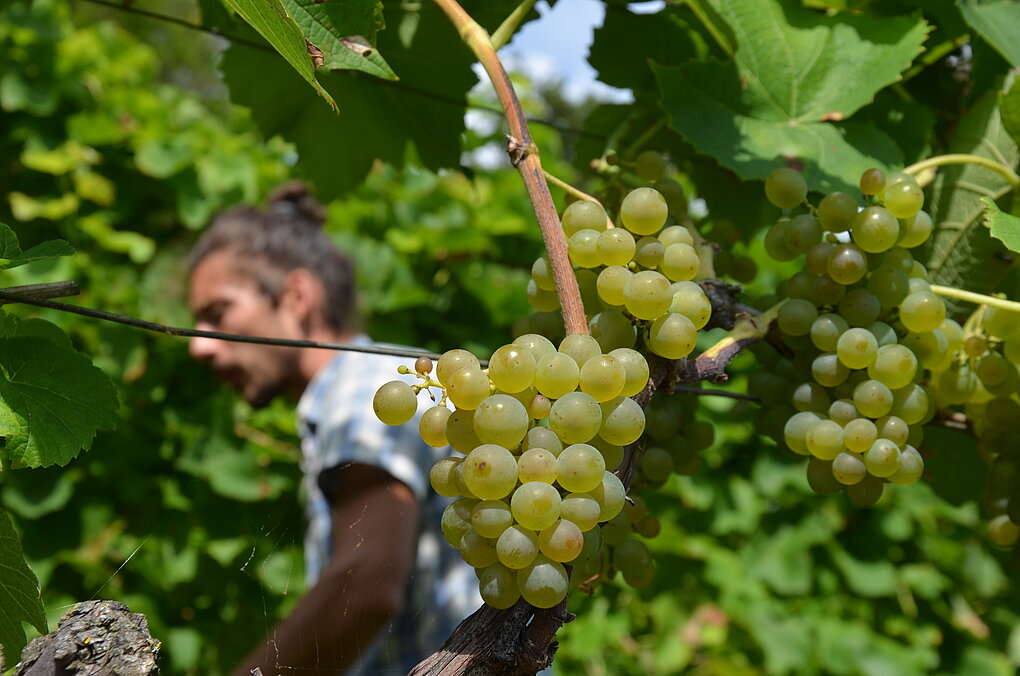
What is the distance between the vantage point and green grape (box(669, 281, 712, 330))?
51 centimetres

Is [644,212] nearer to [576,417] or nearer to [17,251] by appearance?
[576,417]

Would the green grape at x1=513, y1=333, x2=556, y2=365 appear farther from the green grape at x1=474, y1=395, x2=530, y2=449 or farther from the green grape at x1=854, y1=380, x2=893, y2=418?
the green grape at x1=854, y1=380, x2=893, y2=418

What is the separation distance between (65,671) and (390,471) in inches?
31.7

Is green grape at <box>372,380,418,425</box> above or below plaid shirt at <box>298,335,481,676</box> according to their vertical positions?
above

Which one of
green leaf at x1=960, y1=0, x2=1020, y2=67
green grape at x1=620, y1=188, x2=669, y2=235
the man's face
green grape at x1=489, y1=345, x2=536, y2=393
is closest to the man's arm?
green grape at x1=489, y1=345, x2=536, y2=393

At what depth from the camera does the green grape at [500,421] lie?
1.36 feet

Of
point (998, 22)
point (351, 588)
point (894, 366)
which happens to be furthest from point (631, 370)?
point (998, 22)

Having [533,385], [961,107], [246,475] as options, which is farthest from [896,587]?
[533,385]

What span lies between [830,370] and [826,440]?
5cm

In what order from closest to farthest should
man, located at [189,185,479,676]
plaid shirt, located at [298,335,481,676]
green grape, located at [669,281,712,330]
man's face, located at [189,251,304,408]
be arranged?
green grape, located at [669,281,712,330] → man, located at [189,185,479,676] → plaid shirt, located at [298,335,481,676] → man's face, located at [189,251,304,408]

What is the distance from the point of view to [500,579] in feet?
1.35

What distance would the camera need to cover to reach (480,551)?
427mm

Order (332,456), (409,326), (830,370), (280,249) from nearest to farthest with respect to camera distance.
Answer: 1. (830,370)
2. (332,456)
3. (280,249)
4. (409,326)

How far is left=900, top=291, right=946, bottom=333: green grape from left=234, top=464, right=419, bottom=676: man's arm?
1.48 ft
